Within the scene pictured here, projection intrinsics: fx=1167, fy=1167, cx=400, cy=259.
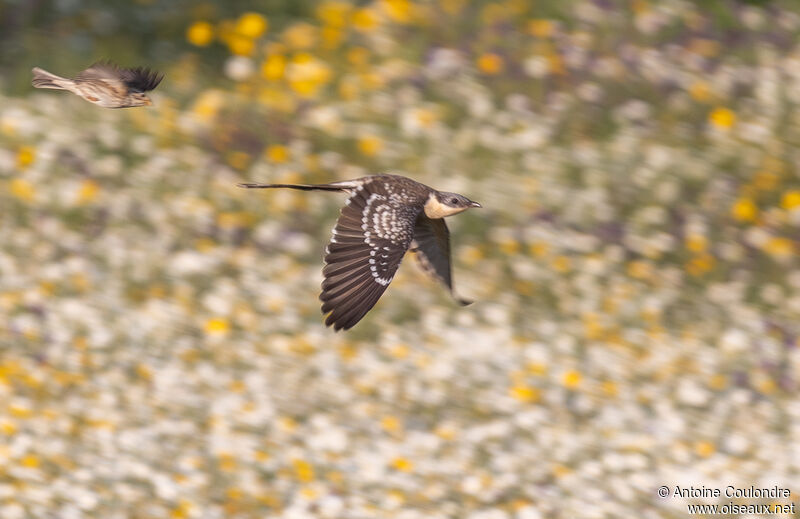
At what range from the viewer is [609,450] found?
7.01 m

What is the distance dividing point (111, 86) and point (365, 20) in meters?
6.06

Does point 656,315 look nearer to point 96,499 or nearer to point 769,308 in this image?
point 769,308

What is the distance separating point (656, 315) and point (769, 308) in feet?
2.71

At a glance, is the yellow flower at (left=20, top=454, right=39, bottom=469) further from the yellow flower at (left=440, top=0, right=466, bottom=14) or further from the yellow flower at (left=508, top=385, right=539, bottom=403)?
the yellow flower at (left=440, top=0, right=466, bottom=14)

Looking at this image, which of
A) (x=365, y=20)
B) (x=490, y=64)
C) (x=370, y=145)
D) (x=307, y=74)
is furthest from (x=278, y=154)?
(x=490, y=64)

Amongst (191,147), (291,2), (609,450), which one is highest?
(291,2)

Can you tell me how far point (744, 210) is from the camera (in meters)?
8.61

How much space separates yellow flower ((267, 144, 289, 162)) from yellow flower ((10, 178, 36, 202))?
1.68 meters

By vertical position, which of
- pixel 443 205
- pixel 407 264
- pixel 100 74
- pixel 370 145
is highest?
pixel 100 74

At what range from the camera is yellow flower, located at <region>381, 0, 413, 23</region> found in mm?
9500

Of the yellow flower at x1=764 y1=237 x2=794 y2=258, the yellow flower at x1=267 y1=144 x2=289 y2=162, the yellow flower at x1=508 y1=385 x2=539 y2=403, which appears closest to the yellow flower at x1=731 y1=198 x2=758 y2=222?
the yellow flower at x1=764 y1=237 x2=794 y2=258

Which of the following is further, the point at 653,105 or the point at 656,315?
the point at 653,105

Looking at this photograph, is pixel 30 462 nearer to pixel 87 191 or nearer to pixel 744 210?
pixel 87 191

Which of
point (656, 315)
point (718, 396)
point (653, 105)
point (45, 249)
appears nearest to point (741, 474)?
point (718, 396)
